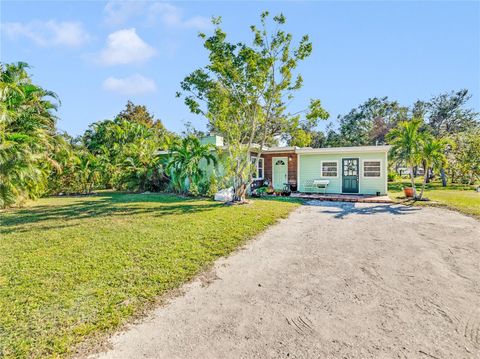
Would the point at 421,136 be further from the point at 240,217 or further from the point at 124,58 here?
the point at 124,58

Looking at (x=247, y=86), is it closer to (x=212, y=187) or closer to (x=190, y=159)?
(x=190, y=159)

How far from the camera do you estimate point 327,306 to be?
10.9ft

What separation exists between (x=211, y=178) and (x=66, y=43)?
326 inches

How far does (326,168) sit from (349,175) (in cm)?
135

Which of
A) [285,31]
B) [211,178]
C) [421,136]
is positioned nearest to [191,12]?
[285,31]

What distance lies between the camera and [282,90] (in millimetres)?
11234

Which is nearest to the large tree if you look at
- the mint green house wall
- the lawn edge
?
the mint green house wall

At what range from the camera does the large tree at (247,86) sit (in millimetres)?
10430

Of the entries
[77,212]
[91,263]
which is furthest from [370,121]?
[91,263]

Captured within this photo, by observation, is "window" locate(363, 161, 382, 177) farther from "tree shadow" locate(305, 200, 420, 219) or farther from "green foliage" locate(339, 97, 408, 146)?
→ "green foliage" locate(339, 97, 408, 146)

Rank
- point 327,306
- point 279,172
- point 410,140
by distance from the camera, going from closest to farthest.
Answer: point 327,306, point 410,140, point 279,172

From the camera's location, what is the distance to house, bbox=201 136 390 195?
1466cm

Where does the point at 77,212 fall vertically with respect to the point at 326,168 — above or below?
below

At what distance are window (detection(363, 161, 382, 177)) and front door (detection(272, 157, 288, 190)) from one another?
15.1 feet
